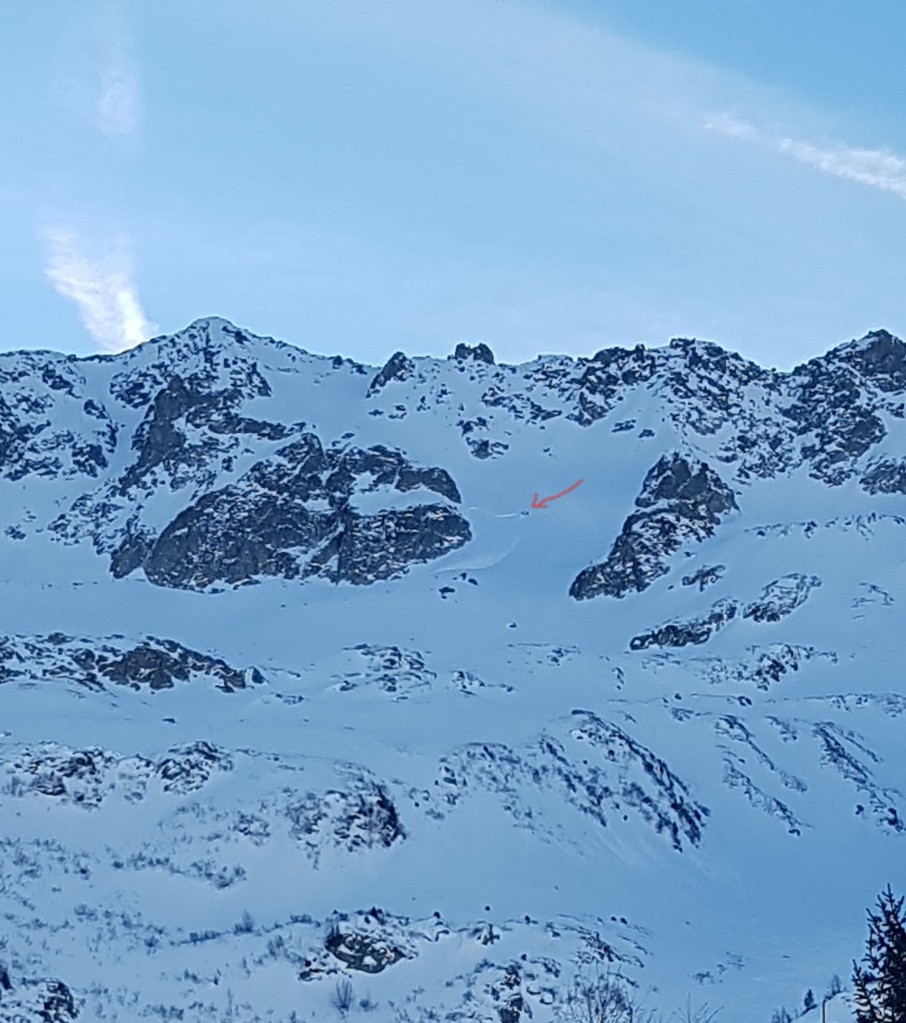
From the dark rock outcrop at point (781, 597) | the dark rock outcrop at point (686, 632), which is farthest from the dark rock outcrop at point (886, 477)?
the dark rock outcrop at point (686, 632)

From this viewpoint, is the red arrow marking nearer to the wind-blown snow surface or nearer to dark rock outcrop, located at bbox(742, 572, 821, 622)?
the wind-blown snow surface

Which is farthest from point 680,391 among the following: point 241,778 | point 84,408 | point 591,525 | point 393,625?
point 241,778

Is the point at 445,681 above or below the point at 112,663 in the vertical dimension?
below

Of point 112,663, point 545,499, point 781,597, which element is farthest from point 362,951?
point 545,499

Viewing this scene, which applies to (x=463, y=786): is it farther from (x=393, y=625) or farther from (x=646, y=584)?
(x=646, y=584)

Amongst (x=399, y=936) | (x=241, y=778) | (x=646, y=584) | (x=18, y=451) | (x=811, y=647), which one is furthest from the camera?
(x=18, y=451)

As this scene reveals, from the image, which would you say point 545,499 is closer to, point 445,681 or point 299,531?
point 299,531

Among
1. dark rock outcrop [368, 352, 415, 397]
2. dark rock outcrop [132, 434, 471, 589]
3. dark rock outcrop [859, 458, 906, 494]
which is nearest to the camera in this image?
dark rock outcrop [132, 434, 471, 589]

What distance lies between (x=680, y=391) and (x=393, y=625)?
166 feet

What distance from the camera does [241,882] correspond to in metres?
43.6

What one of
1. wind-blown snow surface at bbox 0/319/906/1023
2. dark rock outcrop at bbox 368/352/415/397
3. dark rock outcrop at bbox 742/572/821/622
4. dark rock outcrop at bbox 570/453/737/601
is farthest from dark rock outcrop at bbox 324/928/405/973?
dark rock outcrop at bbox 368/352/415/397

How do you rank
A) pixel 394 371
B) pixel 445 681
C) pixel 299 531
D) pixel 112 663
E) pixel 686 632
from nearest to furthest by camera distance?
1. pixel 112 663
2. pixel 445 681
3. pixel 686 632
4. pixel 299 531
5. pixel 394 371

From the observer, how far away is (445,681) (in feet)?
226

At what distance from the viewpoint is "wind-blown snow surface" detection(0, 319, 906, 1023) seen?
39531 mm
